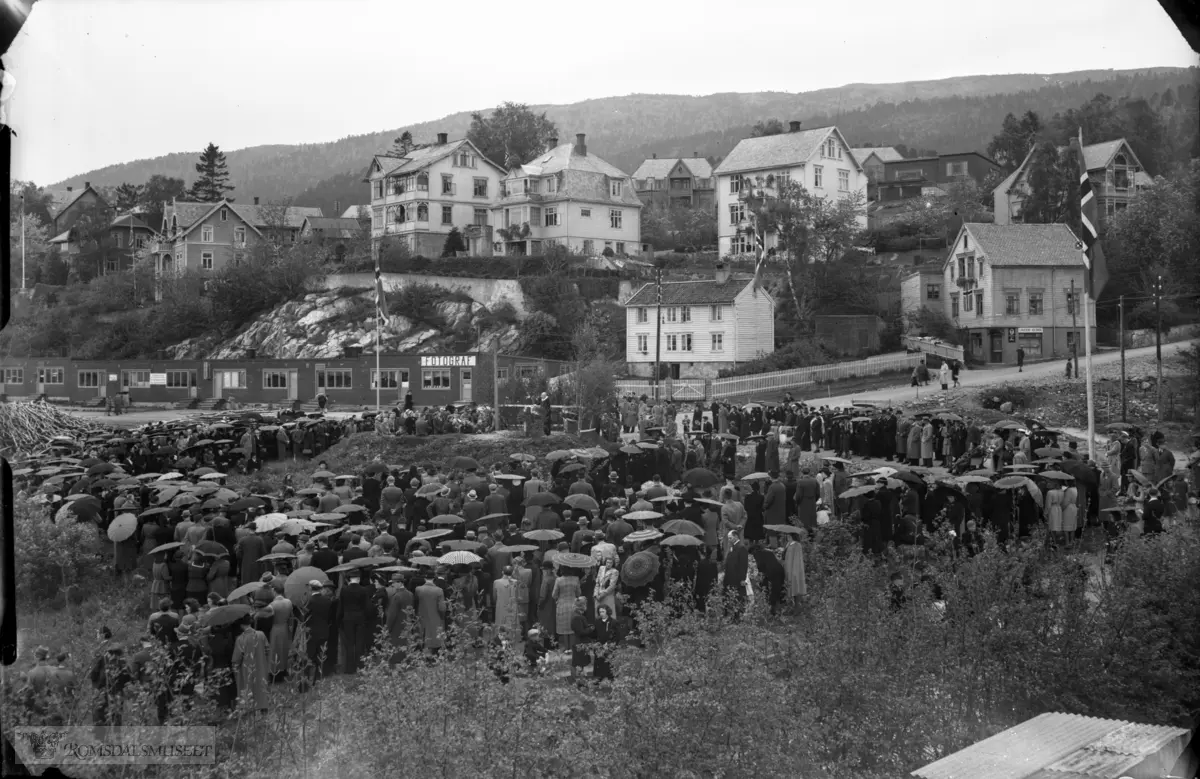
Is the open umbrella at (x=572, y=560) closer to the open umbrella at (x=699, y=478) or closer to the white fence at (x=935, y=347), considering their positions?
the open umbrella at (x=699, y=478)

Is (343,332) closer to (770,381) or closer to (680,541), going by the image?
(770,381)

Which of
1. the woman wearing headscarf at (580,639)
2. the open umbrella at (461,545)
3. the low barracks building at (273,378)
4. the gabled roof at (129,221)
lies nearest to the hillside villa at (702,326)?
the low barracks building at (273,378)

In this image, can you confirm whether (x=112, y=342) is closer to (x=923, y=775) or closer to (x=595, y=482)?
(x=595, y=482)

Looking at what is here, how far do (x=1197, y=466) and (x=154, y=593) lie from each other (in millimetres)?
14918

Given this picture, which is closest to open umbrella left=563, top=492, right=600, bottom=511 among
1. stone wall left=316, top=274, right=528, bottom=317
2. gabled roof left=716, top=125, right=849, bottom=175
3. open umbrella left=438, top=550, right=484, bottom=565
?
open umbrella left=438, top=550, right=484, bottom=565

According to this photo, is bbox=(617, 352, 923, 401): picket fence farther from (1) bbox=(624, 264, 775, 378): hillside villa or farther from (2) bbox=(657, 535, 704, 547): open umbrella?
(2) bbox=(657, 535, 704, 547): open umbrella

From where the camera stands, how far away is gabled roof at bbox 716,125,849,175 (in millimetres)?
71375

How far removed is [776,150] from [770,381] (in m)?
29.3

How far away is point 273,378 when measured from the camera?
2062 inches

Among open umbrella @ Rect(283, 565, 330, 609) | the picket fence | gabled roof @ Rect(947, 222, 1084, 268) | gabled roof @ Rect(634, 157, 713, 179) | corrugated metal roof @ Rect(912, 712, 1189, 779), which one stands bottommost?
corrugated metal roof @ Rect(912, 712, 1189, 779)

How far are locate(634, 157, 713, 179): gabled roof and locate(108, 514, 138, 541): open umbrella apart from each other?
89.2 metres

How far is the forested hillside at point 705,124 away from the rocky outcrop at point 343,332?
11.9m

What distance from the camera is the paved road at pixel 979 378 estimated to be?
123ft

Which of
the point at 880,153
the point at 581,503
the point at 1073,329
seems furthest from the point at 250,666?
the point at 880,153
